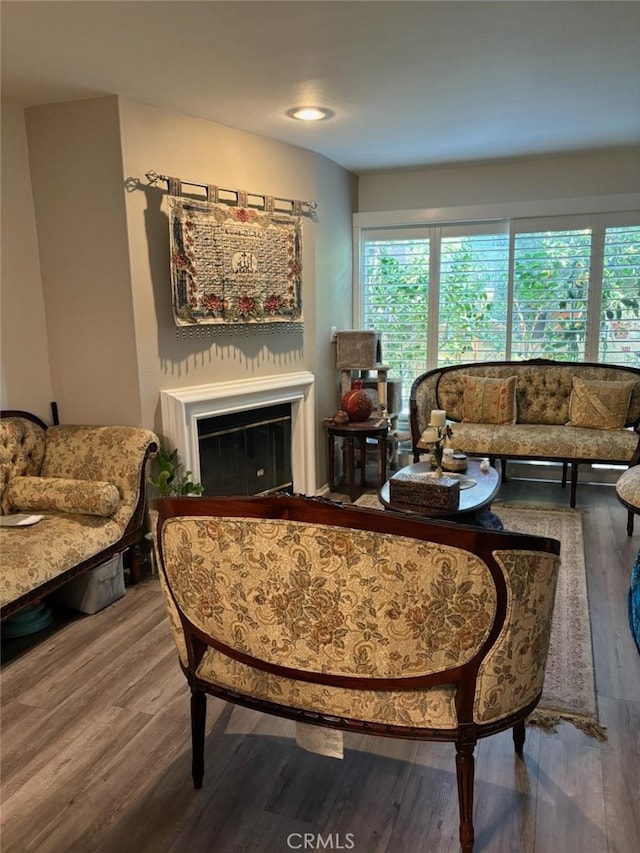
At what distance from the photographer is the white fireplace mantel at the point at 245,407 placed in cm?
341

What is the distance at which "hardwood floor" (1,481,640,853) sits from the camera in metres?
1.70

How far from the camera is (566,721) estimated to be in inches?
84.4

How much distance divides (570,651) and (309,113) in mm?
2921

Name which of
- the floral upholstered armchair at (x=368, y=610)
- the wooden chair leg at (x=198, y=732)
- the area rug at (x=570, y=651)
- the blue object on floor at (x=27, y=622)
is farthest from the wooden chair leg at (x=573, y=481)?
the blue object on floor at (x=27, y=622)

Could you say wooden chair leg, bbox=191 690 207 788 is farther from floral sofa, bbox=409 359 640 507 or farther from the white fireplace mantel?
floral sofa, bbox=409 359 640 507

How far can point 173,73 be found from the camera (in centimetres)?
272

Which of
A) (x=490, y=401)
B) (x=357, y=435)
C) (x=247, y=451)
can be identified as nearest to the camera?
(x=247, y=451)

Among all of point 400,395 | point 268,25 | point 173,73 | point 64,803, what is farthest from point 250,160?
point 64,803

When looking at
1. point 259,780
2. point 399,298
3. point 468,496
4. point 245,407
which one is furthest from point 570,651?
point 399,298

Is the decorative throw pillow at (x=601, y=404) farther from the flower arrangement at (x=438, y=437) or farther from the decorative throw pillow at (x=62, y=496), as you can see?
the decorative throw pillow at (x=62, y=496)

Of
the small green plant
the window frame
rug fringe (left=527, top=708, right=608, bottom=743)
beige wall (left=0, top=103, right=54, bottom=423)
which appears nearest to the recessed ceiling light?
beige wall (left=0, top=103, right=54, bottom=423)

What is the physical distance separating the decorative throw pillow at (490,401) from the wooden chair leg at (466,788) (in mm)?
3420

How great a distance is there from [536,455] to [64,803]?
3.44m

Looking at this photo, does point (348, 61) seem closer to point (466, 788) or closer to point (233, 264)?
point (233, 264)
